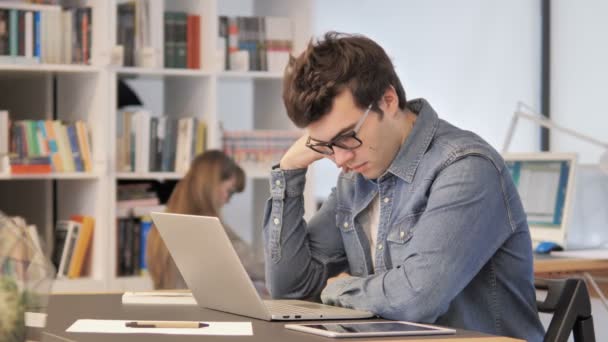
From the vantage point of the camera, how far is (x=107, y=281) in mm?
4180

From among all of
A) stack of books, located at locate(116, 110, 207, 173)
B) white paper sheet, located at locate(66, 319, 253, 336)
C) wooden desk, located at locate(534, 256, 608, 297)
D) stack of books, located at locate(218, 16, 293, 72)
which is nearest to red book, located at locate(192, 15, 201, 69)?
stack of books, located at locate(218, 16, 293, 72)

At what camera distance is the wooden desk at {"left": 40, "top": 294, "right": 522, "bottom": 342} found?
1.65 metres

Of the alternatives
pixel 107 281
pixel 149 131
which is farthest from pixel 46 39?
pixel 107 281

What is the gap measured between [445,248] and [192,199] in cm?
217

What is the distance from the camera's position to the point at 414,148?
2104 millimetres

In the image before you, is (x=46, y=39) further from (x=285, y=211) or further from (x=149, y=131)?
(x=285, y=211)

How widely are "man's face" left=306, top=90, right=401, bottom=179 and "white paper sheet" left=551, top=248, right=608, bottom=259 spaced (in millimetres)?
1805

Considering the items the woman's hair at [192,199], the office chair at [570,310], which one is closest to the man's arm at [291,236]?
the office chair at [570,310]

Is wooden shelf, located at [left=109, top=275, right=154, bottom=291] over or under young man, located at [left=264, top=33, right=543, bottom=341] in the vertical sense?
under

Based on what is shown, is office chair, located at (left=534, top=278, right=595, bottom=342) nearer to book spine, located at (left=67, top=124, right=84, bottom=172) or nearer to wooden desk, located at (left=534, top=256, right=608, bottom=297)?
wooden desk, located at (left=534, top=256, right=608, bottom=297)

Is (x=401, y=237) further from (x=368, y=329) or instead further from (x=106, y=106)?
(x=106, y=106)

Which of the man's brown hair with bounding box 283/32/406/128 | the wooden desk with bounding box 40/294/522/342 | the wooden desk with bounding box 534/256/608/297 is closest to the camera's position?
the wooden desk with bounding box 40/294/522/342

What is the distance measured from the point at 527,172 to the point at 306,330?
8.49 ft

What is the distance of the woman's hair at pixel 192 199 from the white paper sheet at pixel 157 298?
156cm
